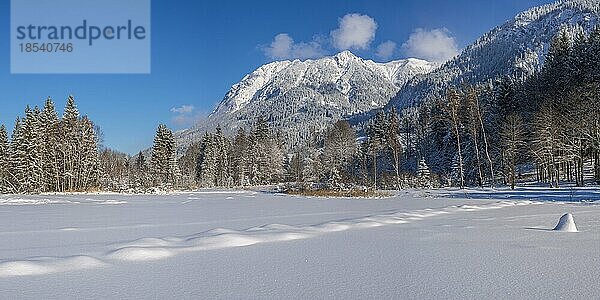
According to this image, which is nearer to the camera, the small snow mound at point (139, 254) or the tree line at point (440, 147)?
the small snow mound at point (139, 254)

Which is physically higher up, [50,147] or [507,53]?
[507,53]

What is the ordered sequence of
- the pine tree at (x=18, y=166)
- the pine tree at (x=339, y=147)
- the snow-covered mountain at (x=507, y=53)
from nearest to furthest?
the pine tree at (x=18, y=166) < the pine tree at (x=339, y=147) < the snow-covered mountain at (x=507, y=53)

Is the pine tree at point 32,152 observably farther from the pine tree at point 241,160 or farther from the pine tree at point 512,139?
the pine tree at point 512,139

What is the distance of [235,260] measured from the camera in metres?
4.97

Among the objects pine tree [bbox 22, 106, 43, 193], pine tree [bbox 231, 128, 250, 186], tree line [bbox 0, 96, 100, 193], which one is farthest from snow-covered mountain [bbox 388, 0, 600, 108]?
pine tree [bbox 22, 106, 43, 193]

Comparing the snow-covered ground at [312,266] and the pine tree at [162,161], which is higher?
the pine tree at [162,161]

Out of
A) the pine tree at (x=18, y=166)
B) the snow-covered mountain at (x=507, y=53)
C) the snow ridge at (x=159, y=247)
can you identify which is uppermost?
→ the snow-covered mountain at (x=507, y=53)

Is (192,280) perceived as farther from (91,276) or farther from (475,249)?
(475,249)

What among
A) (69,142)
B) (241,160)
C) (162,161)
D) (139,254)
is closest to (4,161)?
(69,142)

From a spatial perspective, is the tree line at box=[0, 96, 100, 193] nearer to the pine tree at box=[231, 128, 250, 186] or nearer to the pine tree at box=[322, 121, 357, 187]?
the pine tree at box=[231, 128, 250, 186]

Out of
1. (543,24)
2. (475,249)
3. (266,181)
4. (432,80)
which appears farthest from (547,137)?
(543,24)

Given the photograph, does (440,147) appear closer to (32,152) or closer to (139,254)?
(32,152)

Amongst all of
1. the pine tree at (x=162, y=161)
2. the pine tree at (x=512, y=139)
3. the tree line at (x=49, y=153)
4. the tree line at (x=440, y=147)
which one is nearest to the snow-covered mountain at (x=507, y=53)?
the tree line at (x=440, y=147)

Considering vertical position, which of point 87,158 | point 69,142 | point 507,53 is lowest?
point 87,158
